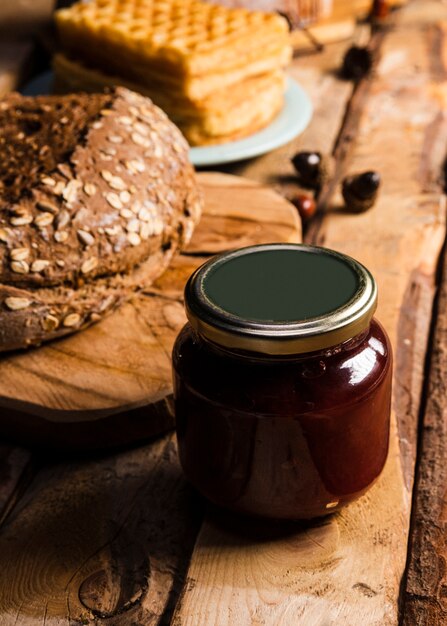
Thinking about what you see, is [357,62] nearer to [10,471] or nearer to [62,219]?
[62,219]

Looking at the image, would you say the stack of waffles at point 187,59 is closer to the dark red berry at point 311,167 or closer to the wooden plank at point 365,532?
the dark red berry at point 311,167

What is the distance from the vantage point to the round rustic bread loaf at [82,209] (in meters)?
1.41

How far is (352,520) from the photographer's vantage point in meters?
1.18

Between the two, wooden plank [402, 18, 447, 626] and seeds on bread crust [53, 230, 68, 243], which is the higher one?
seeds on bread crust [53, 230, 68, 243]

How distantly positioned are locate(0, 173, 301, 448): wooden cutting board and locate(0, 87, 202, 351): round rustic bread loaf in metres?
0.04

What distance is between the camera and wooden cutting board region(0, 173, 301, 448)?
1.31 m

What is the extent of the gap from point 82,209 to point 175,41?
92 cm

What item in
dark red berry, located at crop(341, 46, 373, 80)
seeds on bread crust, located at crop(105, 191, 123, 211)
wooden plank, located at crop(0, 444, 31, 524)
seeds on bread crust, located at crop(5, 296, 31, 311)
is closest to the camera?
wooden plank, located at crop(0, 444, 31, 524)

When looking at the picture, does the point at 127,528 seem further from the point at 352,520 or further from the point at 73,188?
the point at 73,188

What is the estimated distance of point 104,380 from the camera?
4.50ft

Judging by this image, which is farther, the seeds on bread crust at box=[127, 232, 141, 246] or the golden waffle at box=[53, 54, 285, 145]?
the golden waffle at box=[53, 54, 285, 145]

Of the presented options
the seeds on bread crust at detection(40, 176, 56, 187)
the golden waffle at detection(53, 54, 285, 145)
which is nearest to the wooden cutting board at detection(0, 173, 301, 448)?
the seeds on bread crust at detection(40, 176, 56, 187)

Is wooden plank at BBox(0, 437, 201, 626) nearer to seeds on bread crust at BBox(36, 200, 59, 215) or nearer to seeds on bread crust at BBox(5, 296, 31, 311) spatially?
seeds on bread crust at BBox(5, 296, 31, 311)

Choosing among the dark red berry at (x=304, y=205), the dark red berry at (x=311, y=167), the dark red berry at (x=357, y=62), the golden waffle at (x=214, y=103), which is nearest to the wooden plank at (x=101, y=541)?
the dark red berry at (x=304, y=205)
